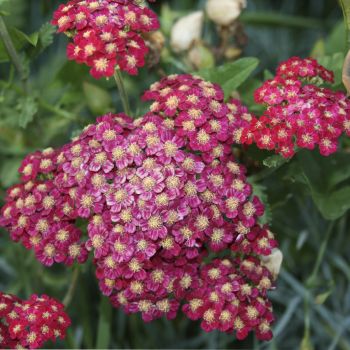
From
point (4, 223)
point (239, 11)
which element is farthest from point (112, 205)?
point (239, 11)

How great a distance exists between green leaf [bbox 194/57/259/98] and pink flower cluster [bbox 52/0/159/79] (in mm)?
171

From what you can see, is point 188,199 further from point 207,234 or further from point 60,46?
point 60,46

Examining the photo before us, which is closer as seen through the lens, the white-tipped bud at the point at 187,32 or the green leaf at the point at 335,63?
the green leaf at the point at 335,63

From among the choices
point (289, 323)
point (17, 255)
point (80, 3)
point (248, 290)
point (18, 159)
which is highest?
point (80, 3)

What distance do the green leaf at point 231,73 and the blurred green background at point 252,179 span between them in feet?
0.29

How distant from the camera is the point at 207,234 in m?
0.79

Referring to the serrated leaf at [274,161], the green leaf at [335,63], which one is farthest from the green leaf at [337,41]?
the serrated leaf at [274,161]

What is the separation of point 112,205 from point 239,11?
46 centimetres

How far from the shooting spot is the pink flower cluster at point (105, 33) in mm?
817

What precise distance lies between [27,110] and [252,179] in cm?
35

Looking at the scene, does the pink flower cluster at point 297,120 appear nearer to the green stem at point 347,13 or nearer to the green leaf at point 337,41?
the green stem at point 347,13

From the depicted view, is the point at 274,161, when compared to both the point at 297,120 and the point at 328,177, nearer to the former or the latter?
the point at 297,120

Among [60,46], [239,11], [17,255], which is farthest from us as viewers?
[60,46]

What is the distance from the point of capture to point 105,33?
2.68ft
